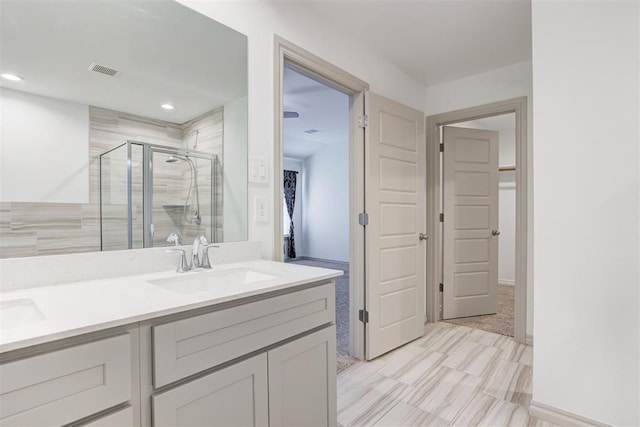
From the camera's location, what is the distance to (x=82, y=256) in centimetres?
116

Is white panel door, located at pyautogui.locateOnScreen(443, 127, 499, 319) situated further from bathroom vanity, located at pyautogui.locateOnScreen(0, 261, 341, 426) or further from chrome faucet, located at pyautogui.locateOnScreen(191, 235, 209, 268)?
chrome faucet, located at pyautogui.locateOnScreen(191, 235, 209, 268)

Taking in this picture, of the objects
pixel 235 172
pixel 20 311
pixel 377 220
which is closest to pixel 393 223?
pixel 377 220

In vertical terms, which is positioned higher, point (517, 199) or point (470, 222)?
point (517, 199)

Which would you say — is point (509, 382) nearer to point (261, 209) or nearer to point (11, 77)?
point (261, 209)

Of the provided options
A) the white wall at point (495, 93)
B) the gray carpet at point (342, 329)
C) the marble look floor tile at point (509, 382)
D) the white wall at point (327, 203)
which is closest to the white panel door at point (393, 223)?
the gray carpet at point (342, 329)

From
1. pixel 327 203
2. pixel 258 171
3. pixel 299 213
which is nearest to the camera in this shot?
pixel 258 171

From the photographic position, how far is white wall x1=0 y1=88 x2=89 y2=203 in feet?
3.35

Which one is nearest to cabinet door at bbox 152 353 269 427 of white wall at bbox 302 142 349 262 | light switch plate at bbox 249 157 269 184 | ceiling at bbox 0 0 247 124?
light switch plate at bbox 249 157 269 184

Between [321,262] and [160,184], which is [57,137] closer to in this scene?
[160,184]

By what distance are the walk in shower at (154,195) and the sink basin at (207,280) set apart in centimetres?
21

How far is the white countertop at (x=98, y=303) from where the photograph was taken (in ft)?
2.24
